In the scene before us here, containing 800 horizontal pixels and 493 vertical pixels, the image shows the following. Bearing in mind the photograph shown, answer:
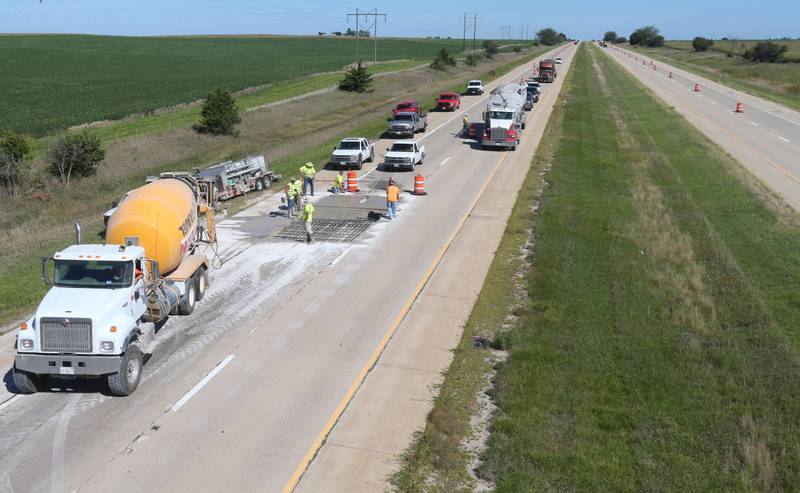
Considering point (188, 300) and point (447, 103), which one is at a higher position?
point (447, 103)

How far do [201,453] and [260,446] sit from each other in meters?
0.93

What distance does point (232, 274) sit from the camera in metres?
20.5

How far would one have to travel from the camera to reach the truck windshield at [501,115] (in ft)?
143

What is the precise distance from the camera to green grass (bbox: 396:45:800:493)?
10688mm

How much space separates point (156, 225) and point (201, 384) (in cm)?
427

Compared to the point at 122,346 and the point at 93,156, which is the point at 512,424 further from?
the point at 93,156

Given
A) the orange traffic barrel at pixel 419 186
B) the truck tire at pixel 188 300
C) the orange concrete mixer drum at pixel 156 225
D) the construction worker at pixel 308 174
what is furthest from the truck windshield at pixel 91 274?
the orange traffic barrel at pixel 419 186

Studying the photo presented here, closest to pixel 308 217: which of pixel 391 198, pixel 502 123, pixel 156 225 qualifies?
pixel 391 198

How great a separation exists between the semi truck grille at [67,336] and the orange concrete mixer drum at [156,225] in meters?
3.05

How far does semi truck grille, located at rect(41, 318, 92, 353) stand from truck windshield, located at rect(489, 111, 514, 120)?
34278 millimetres

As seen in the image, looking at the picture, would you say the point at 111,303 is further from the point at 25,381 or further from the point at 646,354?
the point at 646,354

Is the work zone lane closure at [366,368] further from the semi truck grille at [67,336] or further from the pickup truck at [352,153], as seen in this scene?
the pickup truck at [352,153]

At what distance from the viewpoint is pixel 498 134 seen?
42.0 meters

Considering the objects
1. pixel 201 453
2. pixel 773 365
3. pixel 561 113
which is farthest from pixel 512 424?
pixel 561 113
